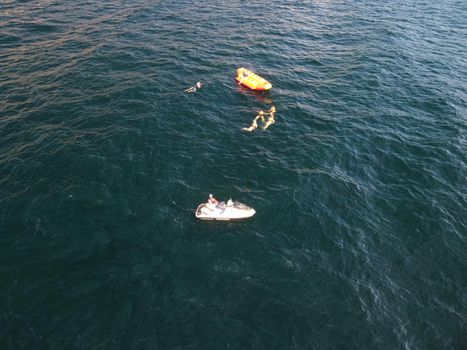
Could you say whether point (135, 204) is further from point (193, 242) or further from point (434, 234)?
point (434, 234)

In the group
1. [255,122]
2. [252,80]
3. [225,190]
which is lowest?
[225,190]

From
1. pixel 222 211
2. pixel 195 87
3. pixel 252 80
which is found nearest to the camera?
pixel 222 211

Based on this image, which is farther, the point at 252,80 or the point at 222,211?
the point at 252,80

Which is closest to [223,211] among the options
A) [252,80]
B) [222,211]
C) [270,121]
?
[222,211]

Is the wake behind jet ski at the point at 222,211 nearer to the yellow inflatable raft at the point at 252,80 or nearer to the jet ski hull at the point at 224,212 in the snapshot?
the jet ski hull at the point at 224,212

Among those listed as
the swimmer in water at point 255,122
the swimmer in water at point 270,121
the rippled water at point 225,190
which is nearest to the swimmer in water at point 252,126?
the swimmer in water at point 255,122

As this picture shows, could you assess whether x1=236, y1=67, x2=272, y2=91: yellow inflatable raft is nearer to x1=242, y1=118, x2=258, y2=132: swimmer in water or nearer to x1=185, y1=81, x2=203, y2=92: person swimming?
x1=185, y1=81, x2=203, y2=92: person swimming

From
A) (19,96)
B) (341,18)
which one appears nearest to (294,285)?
(19,96)

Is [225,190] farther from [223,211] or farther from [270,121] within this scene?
[270,121]
